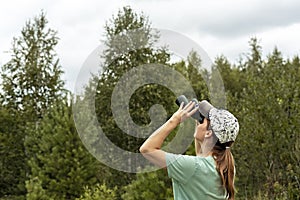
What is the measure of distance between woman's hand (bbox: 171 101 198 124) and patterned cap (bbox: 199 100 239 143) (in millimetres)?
90

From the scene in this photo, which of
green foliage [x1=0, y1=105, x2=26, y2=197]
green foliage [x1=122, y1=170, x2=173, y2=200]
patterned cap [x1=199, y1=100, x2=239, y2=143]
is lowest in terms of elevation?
green foliage [x1=122, y1=170, x2=173, y2=200]

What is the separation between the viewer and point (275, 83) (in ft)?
56.5

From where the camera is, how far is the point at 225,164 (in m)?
2.95

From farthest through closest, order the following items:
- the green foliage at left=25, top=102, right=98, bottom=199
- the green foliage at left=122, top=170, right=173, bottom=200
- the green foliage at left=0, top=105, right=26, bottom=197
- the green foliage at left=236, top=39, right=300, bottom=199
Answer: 1. the green foliage at left=0, top=105, right=26, bottom=197
2. the green foliage at left=25, top=102, right=98, bottom=199
3. the green foliage at left=236, top=39, right=300, bottom=199
4. the green foliage at left=122, top=170, right=173, bottom=200

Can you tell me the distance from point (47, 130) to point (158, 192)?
5818 millimetres

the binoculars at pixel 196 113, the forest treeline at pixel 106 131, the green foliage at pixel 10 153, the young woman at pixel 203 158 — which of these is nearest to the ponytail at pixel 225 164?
the young woman at pixel 203 158

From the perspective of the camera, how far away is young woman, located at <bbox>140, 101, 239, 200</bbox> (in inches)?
110

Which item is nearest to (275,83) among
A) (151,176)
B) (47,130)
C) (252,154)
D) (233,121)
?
(252,154)

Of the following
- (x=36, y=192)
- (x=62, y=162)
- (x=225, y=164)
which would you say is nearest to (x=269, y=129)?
(x=62, y=162)

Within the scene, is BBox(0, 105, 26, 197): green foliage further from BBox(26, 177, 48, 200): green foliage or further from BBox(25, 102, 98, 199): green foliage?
BBox(26, 177, 48, 200): green foliage

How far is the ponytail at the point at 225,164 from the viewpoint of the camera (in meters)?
2.94

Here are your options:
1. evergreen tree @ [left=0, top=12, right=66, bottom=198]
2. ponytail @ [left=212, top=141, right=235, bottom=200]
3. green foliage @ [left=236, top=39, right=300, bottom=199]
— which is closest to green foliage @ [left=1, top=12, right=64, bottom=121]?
evergreen tree @ [left=0, top=12, right=66, bottom=198]

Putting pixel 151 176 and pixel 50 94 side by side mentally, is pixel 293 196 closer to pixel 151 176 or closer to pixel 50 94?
pixel 151 176

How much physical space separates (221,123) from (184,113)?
0.20m
